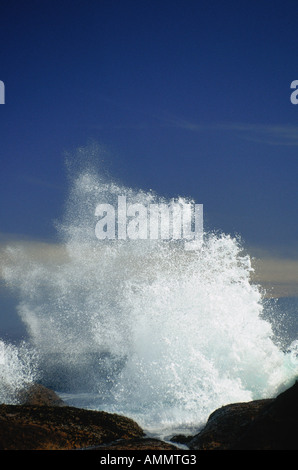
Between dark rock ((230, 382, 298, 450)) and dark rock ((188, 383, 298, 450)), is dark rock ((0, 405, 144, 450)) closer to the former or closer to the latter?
dark rock ((188, 383, 298, 450))

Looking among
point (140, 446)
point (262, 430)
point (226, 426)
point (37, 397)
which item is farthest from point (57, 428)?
point (37, 397)

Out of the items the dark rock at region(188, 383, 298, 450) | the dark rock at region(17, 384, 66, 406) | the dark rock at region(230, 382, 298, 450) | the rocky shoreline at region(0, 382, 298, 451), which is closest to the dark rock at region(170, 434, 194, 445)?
the rocky shoreline at region(0, 382, 298, 451)

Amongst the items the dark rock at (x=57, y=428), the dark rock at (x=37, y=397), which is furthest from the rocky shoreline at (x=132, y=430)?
A: the dark rock at (x=37, y=397)

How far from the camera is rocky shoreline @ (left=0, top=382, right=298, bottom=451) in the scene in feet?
27.6

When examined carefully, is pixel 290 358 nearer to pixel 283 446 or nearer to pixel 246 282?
pixel 246 282

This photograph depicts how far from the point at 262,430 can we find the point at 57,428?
612 cm

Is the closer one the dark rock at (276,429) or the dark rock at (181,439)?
the dark rock at (276,429)

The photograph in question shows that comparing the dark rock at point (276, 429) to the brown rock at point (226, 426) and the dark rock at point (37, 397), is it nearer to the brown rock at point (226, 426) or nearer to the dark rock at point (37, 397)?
the brown rock at point (226, 426)

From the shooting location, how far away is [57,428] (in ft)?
36.2

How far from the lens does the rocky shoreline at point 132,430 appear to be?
27.6ft

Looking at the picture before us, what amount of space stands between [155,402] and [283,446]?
1249 cm

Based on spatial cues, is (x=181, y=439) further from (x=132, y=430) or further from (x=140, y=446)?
(x=140, y=446)
